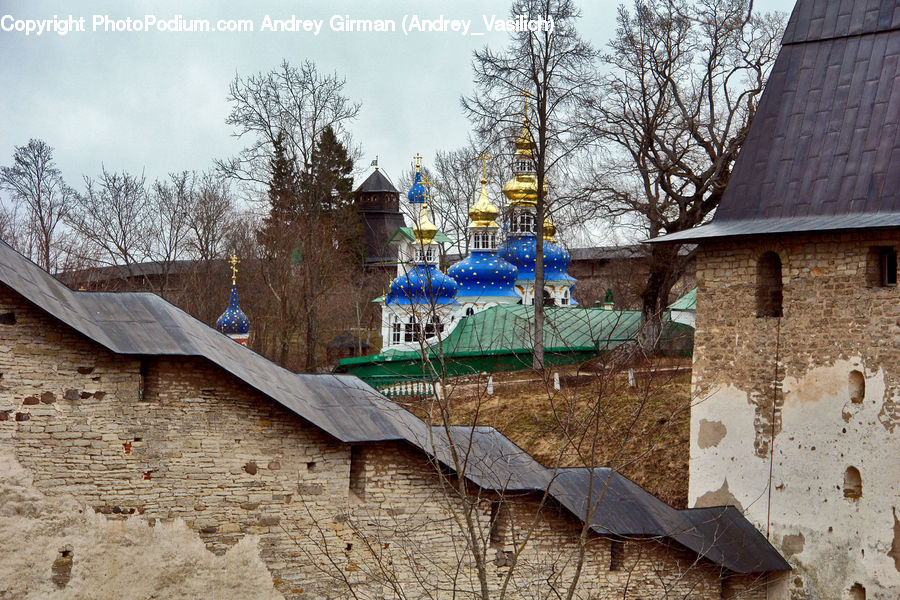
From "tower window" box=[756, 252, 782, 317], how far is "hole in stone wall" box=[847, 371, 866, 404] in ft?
4.33

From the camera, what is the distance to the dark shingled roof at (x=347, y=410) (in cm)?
1012

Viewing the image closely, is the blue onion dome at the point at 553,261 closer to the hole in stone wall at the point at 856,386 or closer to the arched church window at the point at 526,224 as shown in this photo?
the arched church window at the point at 526,224

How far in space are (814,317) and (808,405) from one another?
103cm

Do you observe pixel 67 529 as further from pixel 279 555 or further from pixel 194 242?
pixel 194 242

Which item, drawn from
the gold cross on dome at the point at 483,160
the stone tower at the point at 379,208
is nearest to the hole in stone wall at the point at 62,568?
the gold cross on dome at the point at 483,160

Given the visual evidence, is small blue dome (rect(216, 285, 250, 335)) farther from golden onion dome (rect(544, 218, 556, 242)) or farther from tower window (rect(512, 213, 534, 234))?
tower window (rect(512, 213, 534, 234))

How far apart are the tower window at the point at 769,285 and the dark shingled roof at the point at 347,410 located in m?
2.75

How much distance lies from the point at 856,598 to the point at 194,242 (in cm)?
2848

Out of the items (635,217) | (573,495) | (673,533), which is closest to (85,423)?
(573,495)

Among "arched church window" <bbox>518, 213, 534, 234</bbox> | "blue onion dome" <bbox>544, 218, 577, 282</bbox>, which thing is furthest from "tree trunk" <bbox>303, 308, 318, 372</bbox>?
"blue onion dome" <bbox>544, 218, 577, 282</bbox>

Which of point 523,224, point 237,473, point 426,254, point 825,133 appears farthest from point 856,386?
point 523,224

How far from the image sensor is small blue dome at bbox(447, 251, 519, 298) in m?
35.5

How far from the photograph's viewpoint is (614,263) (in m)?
48.7

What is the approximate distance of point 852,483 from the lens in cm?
1329
